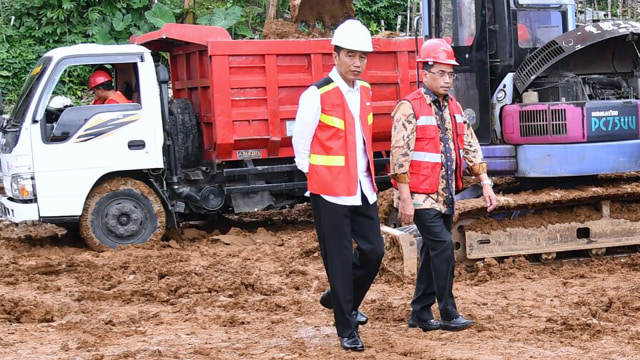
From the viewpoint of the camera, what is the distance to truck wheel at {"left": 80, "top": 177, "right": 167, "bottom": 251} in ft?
34.0

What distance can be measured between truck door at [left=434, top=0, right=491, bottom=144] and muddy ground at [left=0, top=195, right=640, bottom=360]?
4.68 feet

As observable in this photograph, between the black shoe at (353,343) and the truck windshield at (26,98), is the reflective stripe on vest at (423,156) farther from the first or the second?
the truck windshield at (26,98)

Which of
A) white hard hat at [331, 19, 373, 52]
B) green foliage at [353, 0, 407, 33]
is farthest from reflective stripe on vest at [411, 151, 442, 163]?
green foliage at [353, 0, 407, 33]

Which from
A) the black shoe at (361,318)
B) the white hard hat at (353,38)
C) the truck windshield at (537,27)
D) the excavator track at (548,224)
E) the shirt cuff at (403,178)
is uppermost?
the truck windshield at (537,27)

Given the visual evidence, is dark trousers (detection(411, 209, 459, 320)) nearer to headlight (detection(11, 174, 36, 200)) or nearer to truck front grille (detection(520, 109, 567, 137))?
truck front grille (detection(520, 109, 567, 137))

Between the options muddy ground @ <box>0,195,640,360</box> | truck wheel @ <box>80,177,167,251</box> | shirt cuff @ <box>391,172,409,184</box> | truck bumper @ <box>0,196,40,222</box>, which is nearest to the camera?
muddy ground @ <box>0,195,640,360</box>

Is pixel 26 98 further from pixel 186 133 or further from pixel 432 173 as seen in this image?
pixel 432 173

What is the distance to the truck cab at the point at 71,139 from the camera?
33.1 feet

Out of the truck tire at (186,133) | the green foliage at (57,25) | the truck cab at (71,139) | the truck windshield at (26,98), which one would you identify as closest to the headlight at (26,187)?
the truck cab at (71,139)

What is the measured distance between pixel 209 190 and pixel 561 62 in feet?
13.8

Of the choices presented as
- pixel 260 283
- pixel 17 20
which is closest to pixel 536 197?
pixel 260 283

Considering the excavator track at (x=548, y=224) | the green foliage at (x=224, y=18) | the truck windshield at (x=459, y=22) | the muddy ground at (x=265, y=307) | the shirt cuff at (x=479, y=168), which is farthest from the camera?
the green foliage at (x=224, y=18)

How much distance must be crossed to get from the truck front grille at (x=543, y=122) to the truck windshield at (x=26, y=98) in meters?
5.09

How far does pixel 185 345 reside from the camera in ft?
20.2
